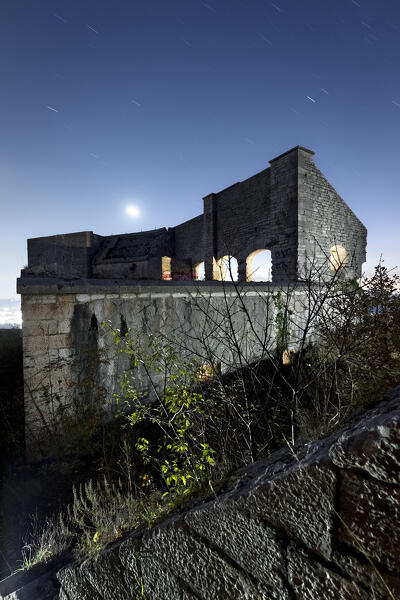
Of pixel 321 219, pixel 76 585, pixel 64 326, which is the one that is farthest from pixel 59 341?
pixel 321 219

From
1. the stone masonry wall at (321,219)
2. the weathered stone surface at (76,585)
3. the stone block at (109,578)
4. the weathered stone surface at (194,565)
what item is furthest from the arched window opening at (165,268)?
the weathered stone surface at (194,565)

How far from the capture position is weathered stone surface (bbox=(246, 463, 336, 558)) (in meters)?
0.60

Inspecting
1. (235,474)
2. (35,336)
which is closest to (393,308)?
(235,474)

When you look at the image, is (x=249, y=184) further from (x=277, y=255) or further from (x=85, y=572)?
(x=85, y=572)

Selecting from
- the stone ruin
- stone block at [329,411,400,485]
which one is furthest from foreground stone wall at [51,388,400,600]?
the stone ruin

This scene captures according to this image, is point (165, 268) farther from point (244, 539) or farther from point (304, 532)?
point (304, 532)

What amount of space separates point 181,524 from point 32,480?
2.90 meters

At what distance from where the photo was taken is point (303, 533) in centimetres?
63

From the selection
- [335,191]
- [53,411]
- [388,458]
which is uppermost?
[335,191]

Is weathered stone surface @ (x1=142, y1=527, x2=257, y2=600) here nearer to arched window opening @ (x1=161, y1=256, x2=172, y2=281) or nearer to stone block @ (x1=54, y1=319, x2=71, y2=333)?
stone block @ (x1=54, y1=319, x2=71, y2=333)

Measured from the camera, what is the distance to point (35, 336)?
3135mm

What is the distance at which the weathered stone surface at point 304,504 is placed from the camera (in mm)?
597

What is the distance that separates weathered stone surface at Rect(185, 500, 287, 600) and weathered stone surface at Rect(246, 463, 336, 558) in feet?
0.19

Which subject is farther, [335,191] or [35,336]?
[335,191]
